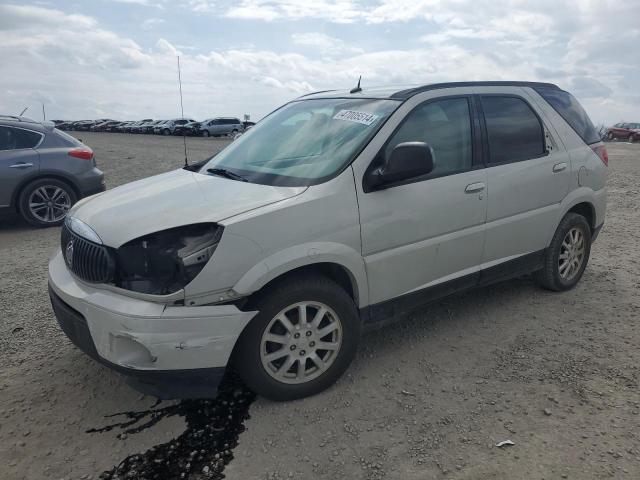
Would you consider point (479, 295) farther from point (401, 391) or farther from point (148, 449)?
point (148, 449)

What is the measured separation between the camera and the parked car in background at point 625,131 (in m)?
36.6

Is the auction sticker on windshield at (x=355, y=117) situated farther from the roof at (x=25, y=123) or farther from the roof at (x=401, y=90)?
the roof at (x=25, y=123)

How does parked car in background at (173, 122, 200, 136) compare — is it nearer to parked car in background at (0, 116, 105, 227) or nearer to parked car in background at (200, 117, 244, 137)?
parked car in background at (200, 117, 244, 137)

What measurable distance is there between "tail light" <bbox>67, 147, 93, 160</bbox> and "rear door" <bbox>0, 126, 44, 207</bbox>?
460 millimetres

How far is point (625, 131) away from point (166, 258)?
141 ft

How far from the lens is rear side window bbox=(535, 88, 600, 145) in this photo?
4.46 meters

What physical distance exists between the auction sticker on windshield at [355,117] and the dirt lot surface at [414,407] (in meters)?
1.60

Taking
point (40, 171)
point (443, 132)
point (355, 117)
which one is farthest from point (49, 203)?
point (443, 132)

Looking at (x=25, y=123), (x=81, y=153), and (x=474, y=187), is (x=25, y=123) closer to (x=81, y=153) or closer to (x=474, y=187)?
(x=81, y=153)

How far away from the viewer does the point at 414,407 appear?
3057 mm

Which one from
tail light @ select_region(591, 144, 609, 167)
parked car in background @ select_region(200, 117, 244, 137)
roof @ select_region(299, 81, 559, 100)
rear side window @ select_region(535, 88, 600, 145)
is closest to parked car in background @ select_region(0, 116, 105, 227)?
roof @ select_region(299, 81, 559, 100)

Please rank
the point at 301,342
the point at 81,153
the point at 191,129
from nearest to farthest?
the point at 301,342 < the point at 81,153 < the point at 191,129

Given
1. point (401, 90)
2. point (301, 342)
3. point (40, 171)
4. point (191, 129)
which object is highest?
point (191, 129)

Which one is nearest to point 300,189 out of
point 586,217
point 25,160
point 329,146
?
point 329,146
